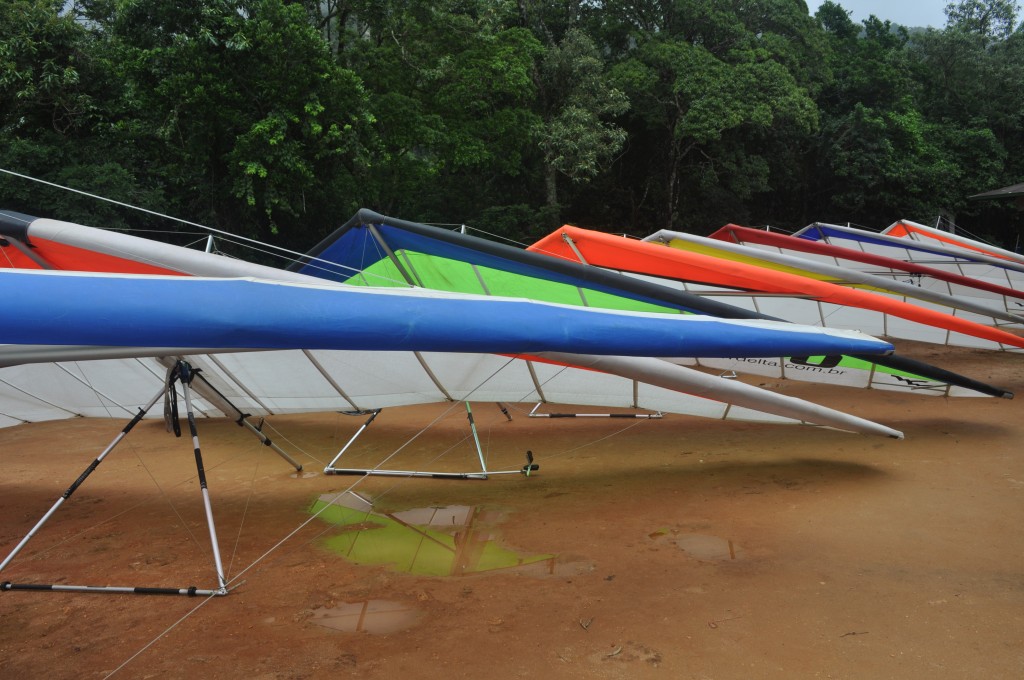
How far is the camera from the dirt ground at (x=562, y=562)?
11.4 ft

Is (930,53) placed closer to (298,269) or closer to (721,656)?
(298,269)

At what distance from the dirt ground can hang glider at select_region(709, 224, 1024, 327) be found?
1416 mm

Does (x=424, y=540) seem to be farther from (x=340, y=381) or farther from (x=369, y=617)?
(x=340, y=381)

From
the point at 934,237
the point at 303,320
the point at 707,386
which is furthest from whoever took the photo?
the point at 934,237

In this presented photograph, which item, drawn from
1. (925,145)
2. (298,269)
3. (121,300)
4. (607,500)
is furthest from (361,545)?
(925,145)

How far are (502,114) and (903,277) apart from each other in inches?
427

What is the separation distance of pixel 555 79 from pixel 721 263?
13.9 meters

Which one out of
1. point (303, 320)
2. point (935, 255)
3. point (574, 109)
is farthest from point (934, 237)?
point (303, 320)

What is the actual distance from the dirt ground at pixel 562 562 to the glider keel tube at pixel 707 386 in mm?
472

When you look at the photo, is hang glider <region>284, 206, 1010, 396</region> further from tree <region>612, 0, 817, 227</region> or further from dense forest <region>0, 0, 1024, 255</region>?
tree <region>612, 0, 817, 227</region>

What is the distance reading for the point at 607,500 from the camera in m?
5.74

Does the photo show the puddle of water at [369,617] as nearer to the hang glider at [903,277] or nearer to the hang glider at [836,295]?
the hang glider at [836,295]

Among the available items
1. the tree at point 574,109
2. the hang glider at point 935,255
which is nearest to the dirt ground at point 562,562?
the hang glider at point 935,255

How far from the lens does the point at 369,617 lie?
395 cm
